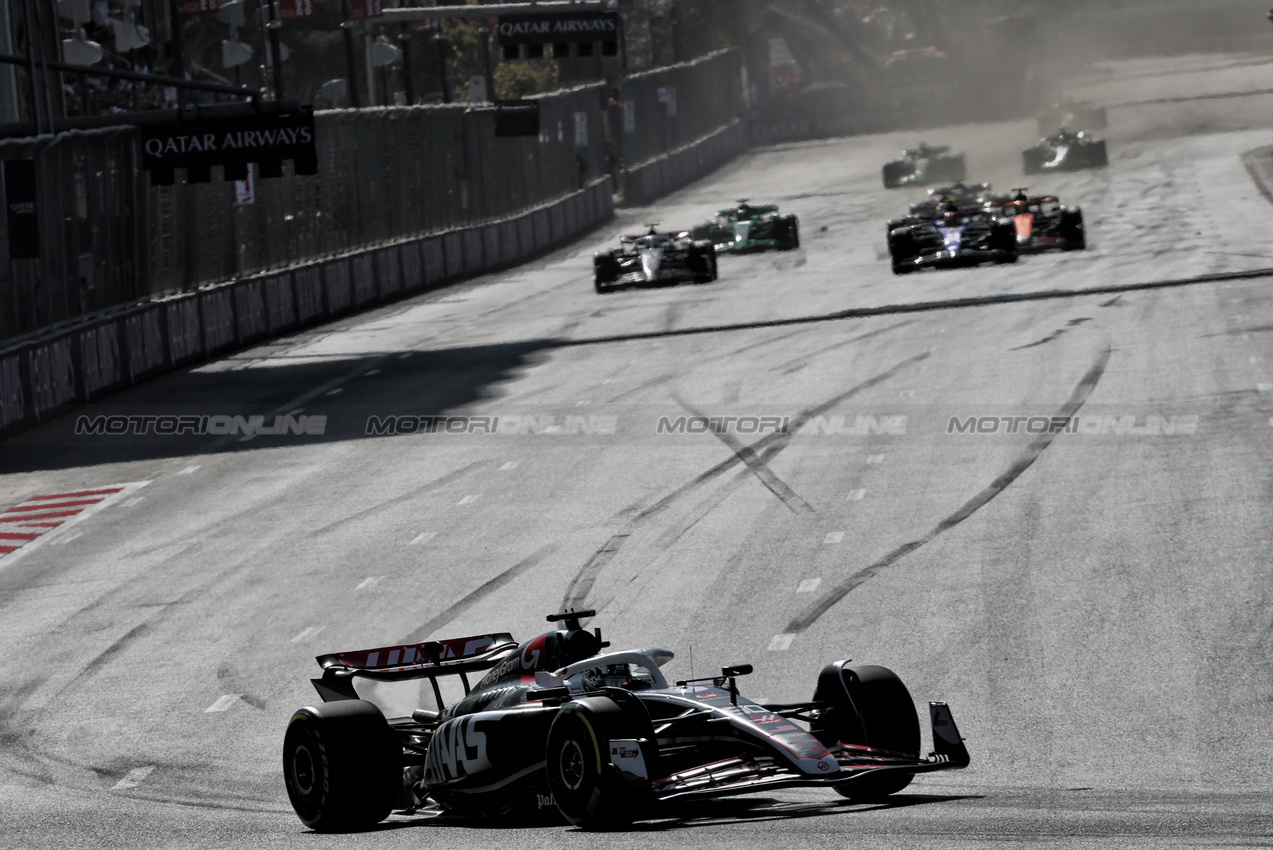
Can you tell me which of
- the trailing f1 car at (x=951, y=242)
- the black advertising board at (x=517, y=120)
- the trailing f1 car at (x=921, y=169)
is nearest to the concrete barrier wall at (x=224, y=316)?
the black advertising board at (x=517, y=120)

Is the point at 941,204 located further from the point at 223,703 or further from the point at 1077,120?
the point at 1077,120

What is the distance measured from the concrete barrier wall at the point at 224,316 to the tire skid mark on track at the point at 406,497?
23.0 feet

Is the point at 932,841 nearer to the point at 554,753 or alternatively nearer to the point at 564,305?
the point at 554,753

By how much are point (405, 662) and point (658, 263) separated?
24.5 meters

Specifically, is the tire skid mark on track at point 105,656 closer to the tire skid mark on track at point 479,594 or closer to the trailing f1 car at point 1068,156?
the tire skid mark on track at point 479,594

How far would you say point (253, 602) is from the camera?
14.2 meters


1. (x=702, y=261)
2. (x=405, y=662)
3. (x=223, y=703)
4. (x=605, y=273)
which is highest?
(x=702, y=261)

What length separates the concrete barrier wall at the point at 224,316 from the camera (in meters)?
23.2

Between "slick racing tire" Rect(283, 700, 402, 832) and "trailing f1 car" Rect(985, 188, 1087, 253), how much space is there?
26.1m

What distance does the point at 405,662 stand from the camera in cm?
1008

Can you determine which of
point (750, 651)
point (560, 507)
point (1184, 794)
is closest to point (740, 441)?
point (560, 507)

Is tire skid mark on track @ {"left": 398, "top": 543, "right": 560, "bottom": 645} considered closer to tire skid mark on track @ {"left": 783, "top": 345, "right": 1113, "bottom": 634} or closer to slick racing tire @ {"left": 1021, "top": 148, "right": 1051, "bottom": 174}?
tire skid mark on track @ {"left": 783, "top": 345, "right": 1113, "bottom": 634}

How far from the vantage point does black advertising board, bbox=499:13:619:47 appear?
43562mm

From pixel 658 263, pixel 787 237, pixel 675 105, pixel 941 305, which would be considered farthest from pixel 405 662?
pixel 675 105
